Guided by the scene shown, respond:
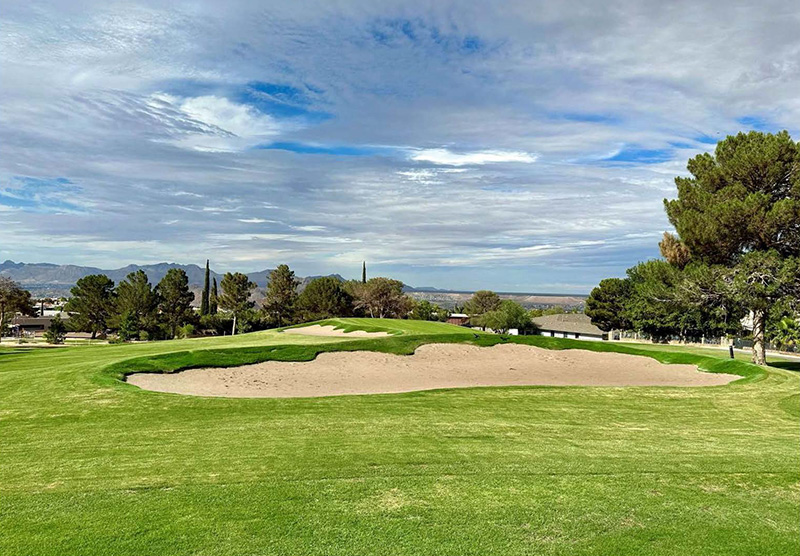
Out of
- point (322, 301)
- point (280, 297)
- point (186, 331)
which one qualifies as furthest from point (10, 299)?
point (322, 301)

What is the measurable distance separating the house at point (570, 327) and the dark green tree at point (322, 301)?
28551 mm

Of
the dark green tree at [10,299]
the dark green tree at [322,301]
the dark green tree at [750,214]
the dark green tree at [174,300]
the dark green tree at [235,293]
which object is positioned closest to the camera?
the dark green tree at [750,214]

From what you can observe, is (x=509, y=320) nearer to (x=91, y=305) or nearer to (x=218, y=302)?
(x=218, y=302)

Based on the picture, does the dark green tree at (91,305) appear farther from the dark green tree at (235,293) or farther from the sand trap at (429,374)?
the sand trap at (429,374)

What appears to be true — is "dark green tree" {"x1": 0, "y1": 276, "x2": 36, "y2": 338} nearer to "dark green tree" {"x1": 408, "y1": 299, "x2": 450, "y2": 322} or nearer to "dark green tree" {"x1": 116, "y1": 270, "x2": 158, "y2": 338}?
"dark green tree" {"x1": 116, "y1": 270, "x2": 158, "y2": 338}

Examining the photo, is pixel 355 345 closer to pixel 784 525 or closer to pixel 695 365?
pixel 695 365

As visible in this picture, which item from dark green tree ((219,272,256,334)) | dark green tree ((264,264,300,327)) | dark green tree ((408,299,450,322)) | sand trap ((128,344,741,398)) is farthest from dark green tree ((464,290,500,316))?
sand trap ((128,344,741,398))

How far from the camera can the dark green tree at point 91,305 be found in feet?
247

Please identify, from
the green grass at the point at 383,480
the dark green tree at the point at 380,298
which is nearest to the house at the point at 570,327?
the dark green tree at the point at 380,298

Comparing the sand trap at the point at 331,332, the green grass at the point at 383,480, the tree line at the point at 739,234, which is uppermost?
the tree line at the point at 739,234

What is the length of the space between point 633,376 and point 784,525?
624 inches

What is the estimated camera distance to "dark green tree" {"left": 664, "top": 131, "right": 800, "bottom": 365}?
81.0ft

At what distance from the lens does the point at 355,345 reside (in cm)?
2402

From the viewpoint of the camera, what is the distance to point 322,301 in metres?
75.2
